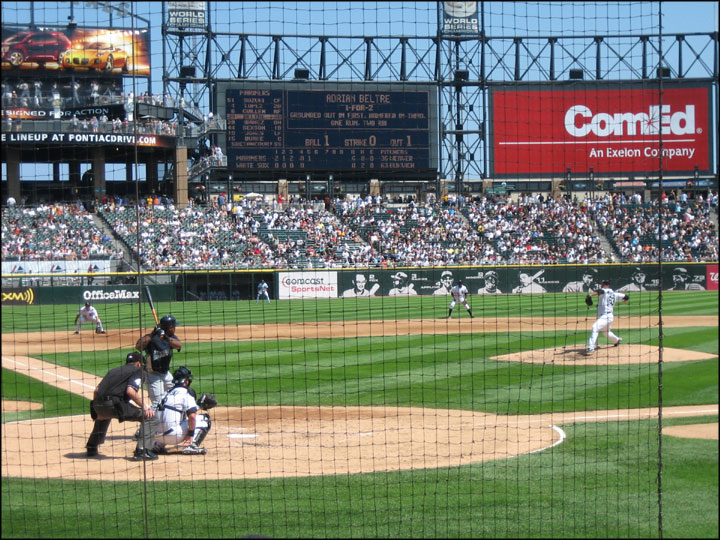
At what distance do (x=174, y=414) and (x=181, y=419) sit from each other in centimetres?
12

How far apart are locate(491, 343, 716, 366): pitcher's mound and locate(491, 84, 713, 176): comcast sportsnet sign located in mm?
27404

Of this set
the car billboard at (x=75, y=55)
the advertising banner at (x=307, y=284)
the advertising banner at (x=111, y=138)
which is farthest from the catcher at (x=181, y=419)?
the car billboard at (x=75, y=55)

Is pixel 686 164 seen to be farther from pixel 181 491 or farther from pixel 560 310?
pixel 181 491

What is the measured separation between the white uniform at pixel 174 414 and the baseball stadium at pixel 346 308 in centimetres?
3

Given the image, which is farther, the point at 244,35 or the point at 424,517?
the point at 244,35

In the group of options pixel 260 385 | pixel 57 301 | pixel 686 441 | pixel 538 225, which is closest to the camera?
pixel 686 441

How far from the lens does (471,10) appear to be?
144ft

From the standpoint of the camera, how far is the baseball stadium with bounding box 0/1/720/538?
780cm

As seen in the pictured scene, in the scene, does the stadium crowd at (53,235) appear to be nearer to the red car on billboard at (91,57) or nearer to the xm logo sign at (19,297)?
the xm logo sign at (19,297)

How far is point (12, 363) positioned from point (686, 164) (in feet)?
130

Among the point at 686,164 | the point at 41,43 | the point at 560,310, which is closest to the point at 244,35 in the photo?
the point at 41,43

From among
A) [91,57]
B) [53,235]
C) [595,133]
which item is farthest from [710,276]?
[91,57]

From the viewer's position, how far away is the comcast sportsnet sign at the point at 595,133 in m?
44.4

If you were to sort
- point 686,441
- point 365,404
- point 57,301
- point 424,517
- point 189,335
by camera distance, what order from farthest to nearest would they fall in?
point 57,301 < point 189,335 < point 365,404 < point 686,441 < point 424,517
